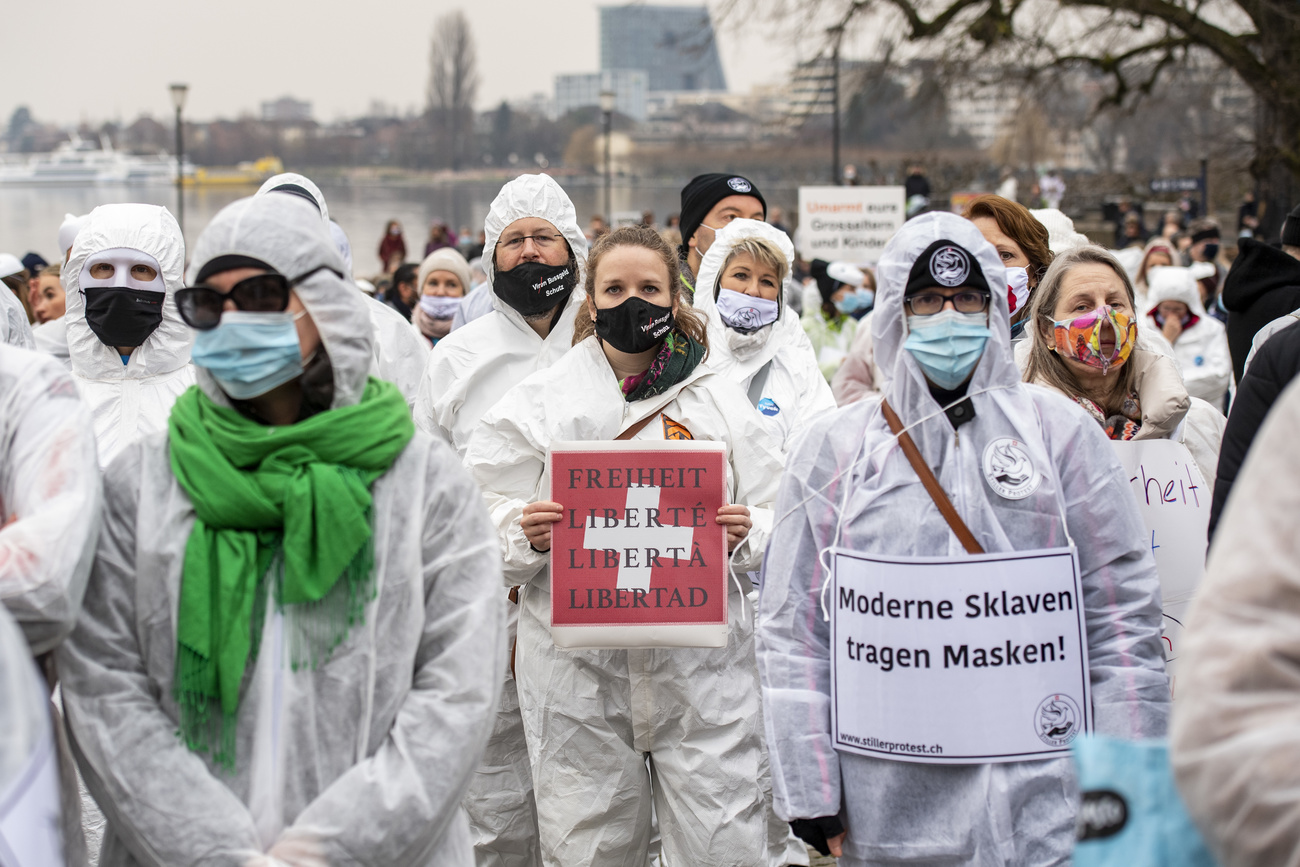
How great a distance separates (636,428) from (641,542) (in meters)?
0.36

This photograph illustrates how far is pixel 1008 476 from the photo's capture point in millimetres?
2535

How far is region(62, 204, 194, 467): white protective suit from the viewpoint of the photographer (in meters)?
3.96

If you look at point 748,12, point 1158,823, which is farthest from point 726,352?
point 748,12

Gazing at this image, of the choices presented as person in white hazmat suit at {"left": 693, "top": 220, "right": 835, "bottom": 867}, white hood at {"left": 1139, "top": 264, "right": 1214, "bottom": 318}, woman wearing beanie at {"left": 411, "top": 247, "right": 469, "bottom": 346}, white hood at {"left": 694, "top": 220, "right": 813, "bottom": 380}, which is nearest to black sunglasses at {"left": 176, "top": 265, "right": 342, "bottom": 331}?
→ person in white hazmat suit at {"left": 693, "top": 220, "right": 835, "bottom": 867}

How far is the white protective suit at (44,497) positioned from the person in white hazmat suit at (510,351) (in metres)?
1.95

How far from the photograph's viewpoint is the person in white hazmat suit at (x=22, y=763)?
1.52m

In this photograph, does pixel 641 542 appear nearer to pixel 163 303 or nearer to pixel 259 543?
pixel 259 543

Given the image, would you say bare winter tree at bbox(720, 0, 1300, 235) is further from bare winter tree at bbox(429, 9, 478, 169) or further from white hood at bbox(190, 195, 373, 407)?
bare winter tree at bbox(429, 9, 478, 169)

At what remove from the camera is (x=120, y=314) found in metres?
3.94

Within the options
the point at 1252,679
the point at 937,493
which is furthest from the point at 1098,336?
the point at 1252,679

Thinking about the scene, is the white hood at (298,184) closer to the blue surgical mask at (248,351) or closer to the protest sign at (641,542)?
the protest sign at (641,542)

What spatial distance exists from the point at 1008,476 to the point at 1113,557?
0.88 ft

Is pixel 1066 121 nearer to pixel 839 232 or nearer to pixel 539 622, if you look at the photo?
pixel 839 232

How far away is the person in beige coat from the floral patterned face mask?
1950mm
